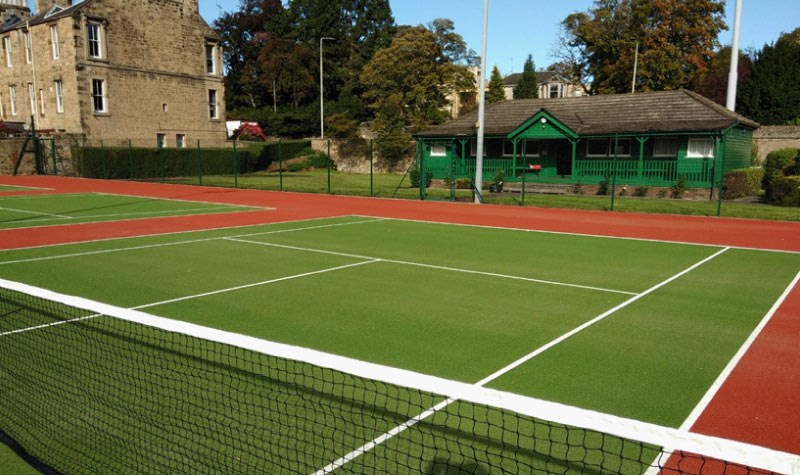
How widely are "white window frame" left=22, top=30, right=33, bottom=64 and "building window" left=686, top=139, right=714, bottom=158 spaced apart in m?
42.4

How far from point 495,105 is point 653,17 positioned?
2177 cm

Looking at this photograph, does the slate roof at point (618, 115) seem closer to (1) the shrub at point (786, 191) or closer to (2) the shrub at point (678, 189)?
(2) the shrub at point (678, 189)

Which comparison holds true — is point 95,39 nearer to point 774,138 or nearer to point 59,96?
point 59,96

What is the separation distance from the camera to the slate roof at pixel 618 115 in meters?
30.8

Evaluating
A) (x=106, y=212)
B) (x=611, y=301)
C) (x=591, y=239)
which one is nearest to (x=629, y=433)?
(x=611, y=301)

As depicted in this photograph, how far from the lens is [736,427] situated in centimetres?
527

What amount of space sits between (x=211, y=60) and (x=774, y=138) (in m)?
39.9

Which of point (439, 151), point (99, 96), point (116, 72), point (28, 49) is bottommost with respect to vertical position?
point (439, 151)

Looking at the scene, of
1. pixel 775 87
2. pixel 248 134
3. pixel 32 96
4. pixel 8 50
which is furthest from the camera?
pixel 248 134

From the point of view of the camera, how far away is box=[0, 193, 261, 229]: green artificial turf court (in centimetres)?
1877

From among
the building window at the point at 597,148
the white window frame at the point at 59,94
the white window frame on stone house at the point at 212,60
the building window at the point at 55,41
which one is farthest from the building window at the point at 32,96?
the building window at the point at 597,148

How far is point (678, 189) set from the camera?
97.9ft

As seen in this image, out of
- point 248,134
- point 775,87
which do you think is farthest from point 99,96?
point 775,87

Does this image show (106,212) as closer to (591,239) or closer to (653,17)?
(591,239)
